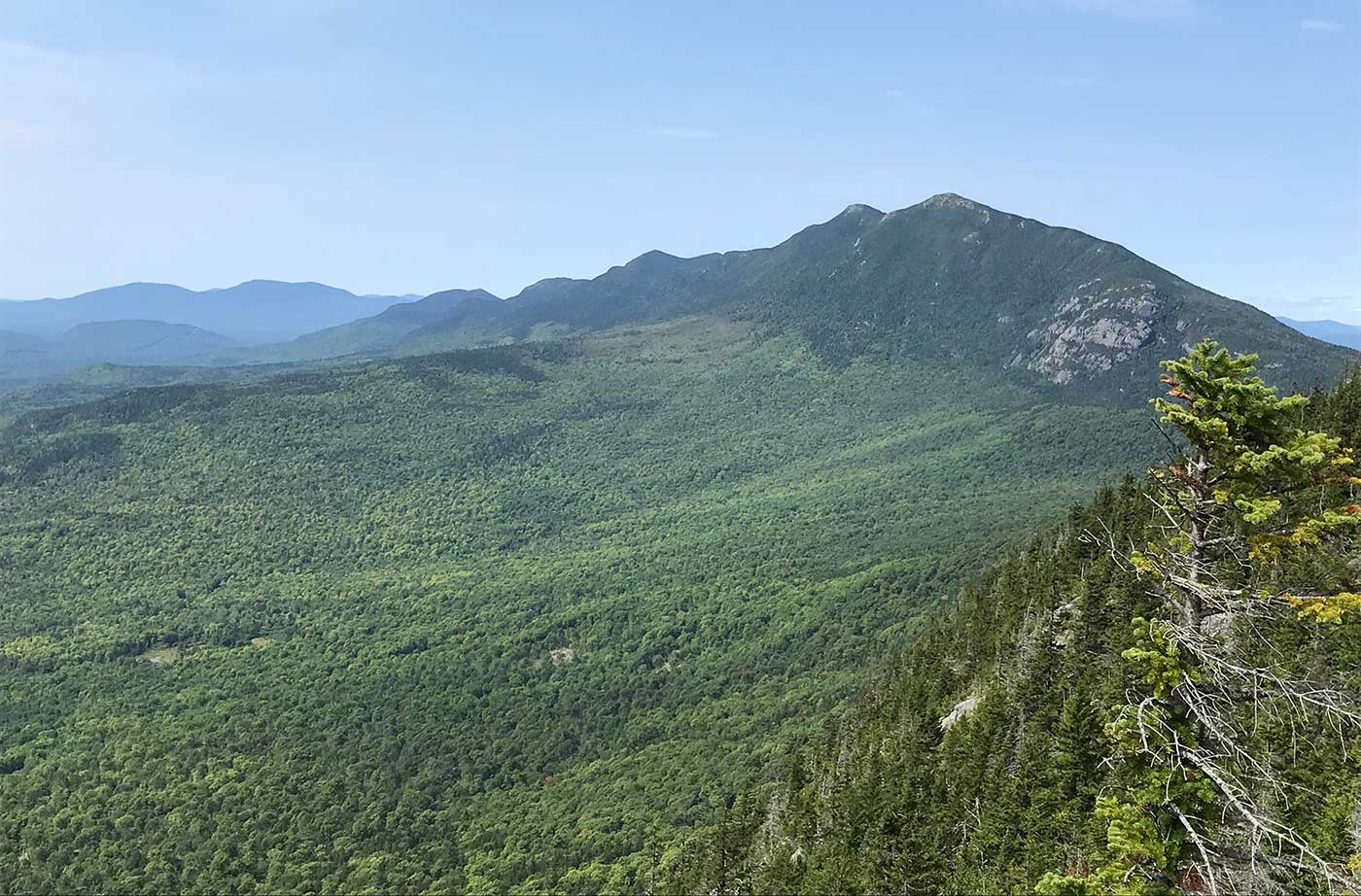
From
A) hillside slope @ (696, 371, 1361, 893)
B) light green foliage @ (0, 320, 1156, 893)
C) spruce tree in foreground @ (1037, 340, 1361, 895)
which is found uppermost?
spruce tree in foreground @ (1037, 340, 1361, 895)

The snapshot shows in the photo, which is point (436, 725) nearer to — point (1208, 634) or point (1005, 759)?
point (1005, 759)

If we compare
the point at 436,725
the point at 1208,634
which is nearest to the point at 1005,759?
the point at 1208,634

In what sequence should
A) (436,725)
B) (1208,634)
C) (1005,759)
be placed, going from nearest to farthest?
(1208,634) < (1005,759) < (436,725)

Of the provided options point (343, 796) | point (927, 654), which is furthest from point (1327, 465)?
point (343, 796)

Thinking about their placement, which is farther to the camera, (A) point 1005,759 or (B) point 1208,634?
(A) point 1005,759

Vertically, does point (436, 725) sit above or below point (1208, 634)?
below

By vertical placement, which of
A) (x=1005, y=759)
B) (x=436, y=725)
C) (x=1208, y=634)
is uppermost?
(x=1208, y=634)

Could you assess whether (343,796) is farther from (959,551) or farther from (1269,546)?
(1269,546)

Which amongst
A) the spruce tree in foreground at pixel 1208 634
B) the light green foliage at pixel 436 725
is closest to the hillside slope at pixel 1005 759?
the spruce tree in foreground at pixel 1208 634

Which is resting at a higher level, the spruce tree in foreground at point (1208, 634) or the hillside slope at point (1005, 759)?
the spruce tree in foreground at point (1208, 634)

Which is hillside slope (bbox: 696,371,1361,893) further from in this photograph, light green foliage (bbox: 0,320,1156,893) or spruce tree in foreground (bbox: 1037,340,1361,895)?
light green foliage (bbox: 0,320,1156,893)

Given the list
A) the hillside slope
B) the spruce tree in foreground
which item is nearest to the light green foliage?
the hillside slope

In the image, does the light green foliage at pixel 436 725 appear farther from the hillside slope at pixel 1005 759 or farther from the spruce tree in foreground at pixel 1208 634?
the spruce tree in foreground at pixel 1208 634

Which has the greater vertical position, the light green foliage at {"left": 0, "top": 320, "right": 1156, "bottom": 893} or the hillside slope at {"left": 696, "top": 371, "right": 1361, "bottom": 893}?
the hillside slope at {"left": 696, "top": 371, "right": 1361, "bottom": 893}
